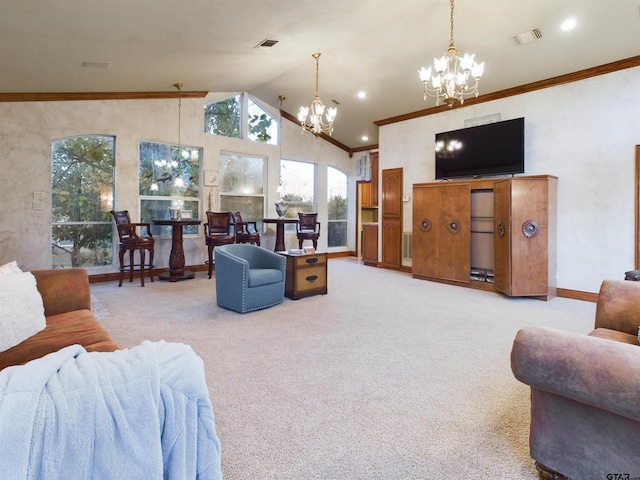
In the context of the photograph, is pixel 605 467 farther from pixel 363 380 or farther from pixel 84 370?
pixel 84 370

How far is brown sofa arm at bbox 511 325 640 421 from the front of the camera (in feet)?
4.05

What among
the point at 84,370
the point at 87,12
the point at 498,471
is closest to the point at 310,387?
the point at 498,471

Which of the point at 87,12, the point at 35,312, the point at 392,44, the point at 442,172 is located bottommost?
the point at 35,312

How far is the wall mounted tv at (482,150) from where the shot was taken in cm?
534

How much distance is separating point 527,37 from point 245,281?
14.6ft

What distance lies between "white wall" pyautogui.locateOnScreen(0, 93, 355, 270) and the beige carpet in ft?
5.54

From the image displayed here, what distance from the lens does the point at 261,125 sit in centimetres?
793

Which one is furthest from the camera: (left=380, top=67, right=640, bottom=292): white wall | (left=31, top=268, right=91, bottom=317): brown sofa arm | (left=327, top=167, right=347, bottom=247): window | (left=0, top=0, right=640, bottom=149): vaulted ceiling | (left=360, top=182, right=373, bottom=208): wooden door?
(left=360, top=182, right=373, bottom=208): wooden door

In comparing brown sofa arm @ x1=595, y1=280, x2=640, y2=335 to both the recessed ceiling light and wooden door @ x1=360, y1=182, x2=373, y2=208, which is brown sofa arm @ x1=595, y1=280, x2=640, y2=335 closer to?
the recessed ceiling light

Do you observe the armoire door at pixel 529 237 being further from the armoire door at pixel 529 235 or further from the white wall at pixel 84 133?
the white wall at pixel 84 133

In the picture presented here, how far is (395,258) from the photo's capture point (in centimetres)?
745

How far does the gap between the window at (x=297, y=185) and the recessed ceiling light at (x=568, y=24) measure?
5.58 meters

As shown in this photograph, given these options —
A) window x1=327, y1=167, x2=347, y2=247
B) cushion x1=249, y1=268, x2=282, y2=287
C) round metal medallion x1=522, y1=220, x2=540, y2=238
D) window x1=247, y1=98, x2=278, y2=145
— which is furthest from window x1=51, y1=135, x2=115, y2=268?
round metal medallion x1=522, y1=220, x2=540, y2=238

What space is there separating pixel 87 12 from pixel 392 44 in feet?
12.1
